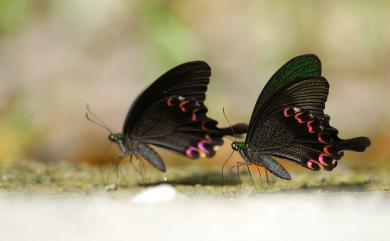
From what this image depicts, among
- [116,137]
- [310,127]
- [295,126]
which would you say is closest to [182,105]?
[116,137]

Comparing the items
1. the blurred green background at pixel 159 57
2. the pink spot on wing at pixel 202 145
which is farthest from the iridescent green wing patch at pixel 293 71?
the blurred green background at pixel 159 57

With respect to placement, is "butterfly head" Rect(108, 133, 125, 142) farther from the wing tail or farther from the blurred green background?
the blurred green background

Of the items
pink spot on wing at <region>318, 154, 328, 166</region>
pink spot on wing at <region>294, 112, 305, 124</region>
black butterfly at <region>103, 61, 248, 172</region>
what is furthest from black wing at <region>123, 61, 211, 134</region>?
pink spot on wing at <region>318, 154, 328, 166</region>

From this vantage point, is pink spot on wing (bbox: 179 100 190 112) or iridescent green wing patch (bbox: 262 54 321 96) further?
pink spot on wing (bbox: 179 100 190 112)

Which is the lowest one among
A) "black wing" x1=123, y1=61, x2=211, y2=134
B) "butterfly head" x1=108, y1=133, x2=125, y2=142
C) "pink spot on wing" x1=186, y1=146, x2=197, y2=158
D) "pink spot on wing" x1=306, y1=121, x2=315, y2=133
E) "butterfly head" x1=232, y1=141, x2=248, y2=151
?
"butterfly head" x1=232, y1=141, x2=248, y2=151

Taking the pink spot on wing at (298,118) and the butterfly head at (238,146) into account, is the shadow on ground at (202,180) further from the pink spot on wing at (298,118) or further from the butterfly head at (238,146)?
the pink spot on wing at (298,118)

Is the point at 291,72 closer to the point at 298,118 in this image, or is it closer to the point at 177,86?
the point at 298,118
